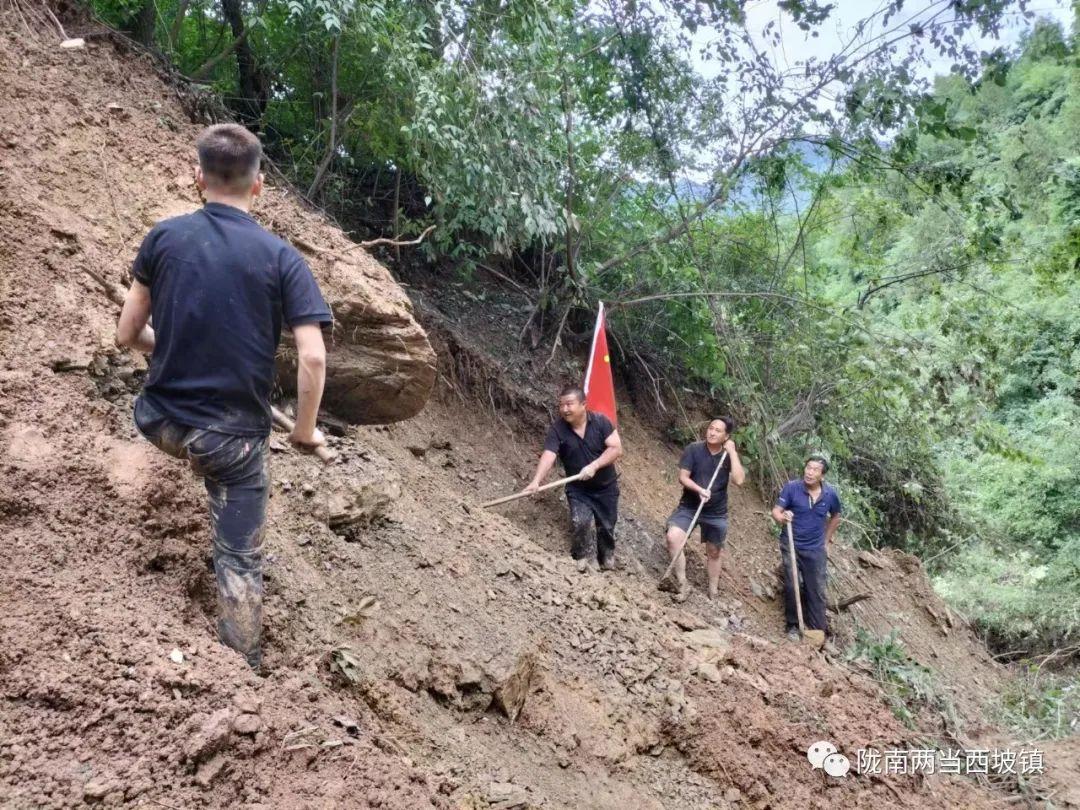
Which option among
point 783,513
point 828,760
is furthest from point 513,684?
point 783,513

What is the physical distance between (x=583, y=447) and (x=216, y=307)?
4.09m

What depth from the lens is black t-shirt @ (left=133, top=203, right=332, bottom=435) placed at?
8.02 ft

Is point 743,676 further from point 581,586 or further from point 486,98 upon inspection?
point 486,98

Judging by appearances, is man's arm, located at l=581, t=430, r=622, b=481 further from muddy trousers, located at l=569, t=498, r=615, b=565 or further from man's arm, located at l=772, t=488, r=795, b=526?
man's arm, located at l=772, t=488, r=795, b=526

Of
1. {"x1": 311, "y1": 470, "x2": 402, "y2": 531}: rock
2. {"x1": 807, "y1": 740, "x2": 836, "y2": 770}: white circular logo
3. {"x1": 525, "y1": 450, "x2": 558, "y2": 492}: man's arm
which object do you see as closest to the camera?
{"x1": 311, "y1": 470, "x2": 402, "y2": 531}: rock

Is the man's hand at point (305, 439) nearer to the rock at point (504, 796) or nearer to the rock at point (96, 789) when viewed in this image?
the rock at point (96, 789)

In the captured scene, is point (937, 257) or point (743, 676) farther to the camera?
point (937, 257)

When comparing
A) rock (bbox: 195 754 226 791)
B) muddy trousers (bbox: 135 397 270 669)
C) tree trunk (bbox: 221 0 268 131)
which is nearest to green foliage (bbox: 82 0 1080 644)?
tree trunk (bbox: 221 0 268 131)

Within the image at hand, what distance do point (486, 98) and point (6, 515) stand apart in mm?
4060

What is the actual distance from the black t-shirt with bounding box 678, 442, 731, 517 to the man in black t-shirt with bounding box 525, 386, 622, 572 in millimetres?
952

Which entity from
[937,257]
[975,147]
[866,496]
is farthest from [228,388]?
[866,496]

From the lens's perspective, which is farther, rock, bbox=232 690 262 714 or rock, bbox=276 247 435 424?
rock, bbox=276 247 435 424

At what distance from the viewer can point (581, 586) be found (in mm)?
5062

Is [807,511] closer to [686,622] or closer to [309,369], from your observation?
[686,622]
